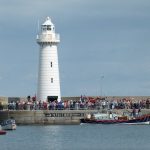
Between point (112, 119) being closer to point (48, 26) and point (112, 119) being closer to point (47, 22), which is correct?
point (48, 26)

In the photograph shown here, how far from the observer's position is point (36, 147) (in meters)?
86.4

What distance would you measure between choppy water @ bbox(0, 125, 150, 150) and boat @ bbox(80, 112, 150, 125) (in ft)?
1.64

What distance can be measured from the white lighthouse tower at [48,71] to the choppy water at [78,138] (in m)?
3.26

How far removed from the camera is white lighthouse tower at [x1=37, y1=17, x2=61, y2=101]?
4279 inches

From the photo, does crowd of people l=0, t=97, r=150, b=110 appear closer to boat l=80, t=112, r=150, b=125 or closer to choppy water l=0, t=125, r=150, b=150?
boat l=80, t=112, r=150, b=125

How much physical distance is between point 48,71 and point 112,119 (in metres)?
6.81

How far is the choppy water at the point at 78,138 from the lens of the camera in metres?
86.7

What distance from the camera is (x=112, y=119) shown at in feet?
349

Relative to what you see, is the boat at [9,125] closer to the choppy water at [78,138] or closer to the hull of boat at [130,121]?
the choppy water at [78,138]

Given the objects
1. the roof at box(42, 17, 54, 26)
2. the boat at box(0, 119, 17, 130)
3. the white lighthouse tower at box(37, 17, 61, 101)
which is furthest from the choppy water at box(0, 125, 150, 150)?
the roof at box(42, 17, 54, 26)

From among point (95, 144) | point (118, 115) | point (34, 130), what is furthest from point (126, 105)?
point (95, 144)

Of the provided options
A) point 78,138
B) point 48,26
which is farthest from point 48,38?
point 78,138

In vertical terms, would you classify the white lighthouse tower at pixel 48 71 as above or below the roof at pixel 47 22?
below

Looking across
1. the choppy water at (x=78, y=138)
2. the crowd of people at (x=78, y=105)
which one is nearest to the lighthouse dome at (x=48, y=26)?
the crowd of people at (x=78, y=105)
